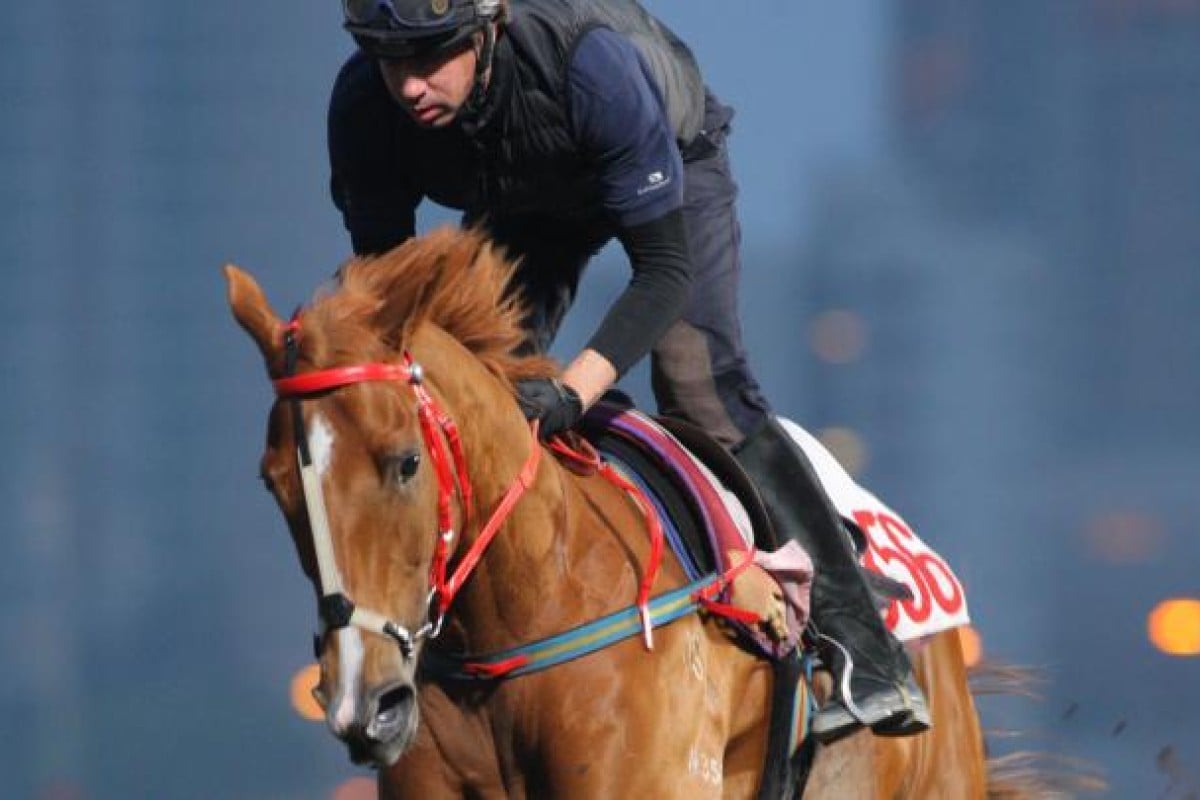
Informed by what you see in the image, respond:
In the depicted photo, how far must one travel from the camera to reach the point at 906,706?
3.66 m

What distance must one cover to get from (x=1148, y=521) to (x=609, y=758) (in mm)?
3920

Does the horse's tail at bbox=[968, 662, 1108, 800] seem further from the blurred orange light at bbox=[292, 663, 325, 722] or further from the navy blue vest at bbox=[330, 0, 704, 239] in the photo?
the blurred orange light at bbox=[292, 663, 325, 722]

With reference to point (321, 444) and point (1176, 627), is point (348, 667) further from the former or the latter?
point (1176, 627)

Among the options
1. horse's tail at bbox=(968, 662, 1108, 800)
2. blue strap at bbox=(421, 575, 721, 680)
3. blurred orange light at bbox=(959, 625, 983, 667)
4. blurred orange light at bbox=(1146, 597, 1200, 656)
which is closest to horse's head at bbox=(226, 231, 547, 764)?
blue strap at bbox=(421, 575, 721, 680)

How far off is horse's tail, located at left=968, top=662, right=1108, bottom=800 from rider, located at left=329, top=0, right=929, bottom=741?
857mm

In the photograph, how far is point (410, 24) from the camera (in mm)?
3094

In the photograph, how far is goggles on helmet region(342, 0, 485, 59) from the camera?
10.1 ft

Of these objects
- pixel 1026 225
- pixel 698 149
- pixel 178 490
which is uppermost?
pixel 698 149

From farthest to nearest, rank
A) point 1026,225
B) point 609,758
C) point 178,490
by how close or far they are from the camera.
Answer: point 1026,225
point 178,490
point 609,758

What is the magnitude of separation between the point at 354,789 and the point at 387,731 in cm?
345

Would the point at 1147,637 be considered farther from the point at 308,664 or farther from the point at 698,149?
the point at 698,149

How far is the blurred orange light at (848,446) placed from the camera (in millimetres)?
6555

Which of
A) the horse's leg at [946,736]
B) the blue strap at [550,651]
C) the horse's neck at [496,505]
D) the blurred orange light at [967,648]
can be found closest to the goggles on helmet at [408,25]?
the horse's neck at [496,505]

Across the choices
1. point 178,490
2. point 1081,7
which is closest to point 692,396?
point 178,490
